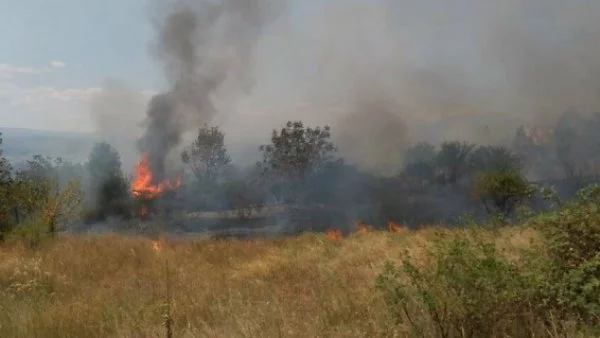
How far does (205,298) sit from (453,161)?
62867 millimetres

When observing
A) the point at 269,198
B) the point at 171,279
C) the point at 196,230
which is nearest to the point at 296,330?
the point at 171,279

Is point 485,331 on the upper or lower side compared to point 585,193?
lower

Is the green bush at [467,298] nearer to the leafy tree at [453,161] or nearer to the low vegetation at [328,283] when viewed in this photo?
the low vegetation at [328,283]

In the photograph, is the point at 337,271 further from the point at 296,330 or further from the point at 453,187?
the point at 453,187

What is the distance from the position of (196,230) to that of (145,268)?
3807 cm

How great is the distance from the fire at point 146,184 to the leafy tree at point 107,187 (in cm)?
127

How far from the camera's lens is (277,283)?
7625 mm

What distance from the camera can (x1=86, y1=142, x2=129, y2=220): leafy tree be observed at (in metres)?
49.4

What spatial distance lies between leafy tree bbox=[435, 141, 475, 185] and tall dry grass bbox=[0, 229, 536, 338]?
55928mm

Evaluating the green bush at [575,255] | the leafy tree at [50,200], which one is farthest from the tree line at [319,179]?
the green bush at [575,255]

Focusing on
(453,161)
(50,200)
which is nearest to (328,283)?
(50,200)

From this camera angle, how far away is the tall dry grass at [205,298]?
4660 millimetres

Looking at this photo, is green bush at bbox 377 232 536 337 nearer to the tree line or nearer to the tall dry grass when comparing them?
the tall dry grass

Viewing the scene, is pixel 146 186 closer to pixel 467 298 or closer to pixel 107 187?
pixel 107 187
